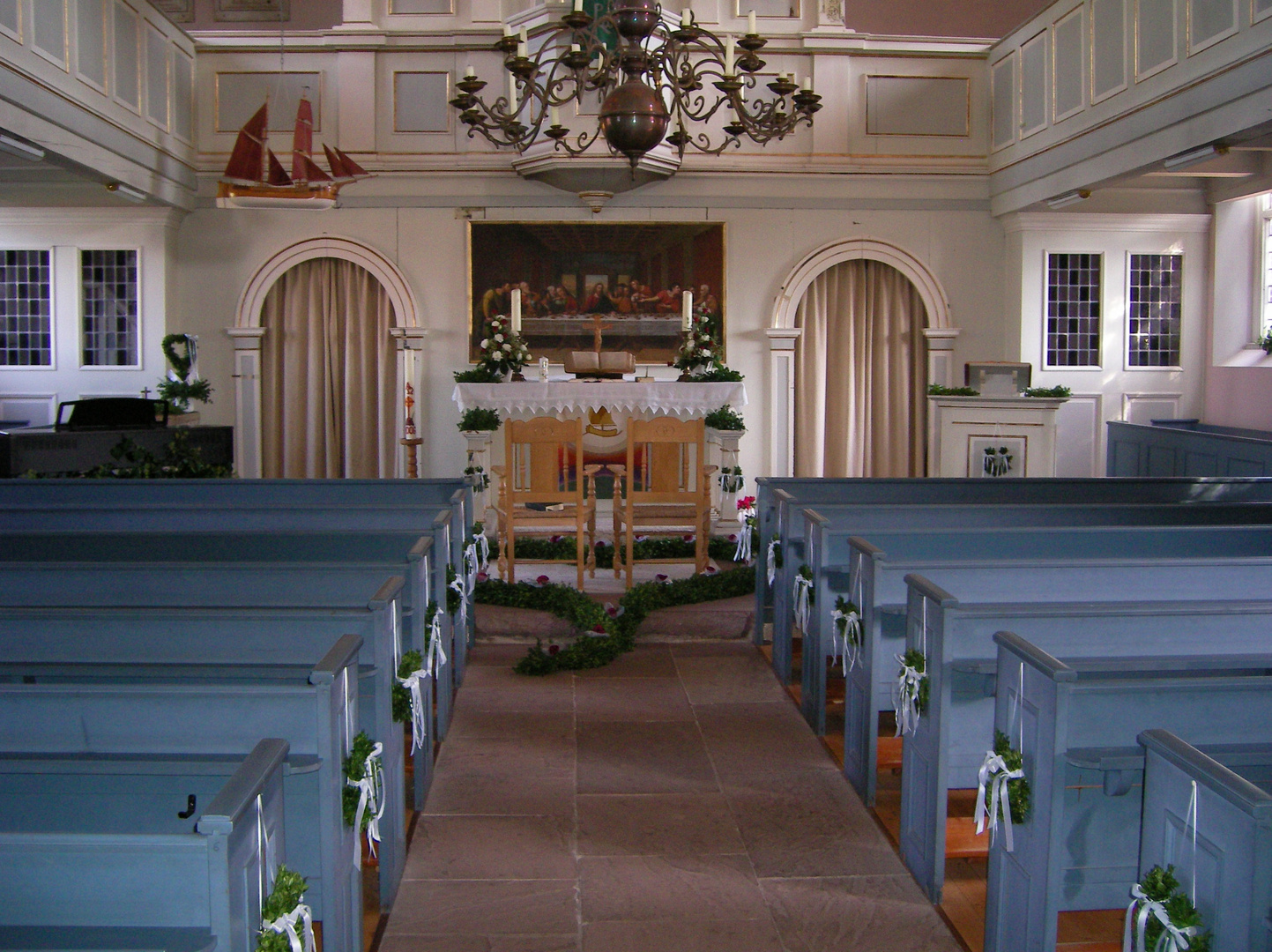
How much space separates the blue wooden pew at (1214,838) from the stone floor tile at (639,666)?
3.81 meters

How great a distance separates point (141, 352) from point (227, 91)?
2.53m

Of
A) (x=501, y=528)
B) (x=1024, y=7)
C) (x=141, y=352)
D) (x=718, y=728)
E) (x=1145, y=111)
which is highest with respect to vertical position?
(x=1024, y=7)

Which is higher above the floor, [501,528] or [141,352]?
[141,352]

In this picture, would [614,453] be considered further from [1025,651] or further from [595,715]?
[1025,651]

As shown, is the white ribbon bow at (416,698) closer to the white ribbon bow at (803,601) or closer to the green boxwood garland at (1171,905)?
the white ribbon bow at (803,601)

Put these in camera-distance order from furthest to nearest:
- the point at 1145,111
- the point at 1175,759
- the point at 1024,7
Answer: the point at 1024,7 < the point at 1145,111 < the point at 1175,759

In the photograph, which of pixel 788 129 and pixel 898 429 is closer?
pixel 788 129

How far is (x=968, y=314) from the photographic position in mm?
10758

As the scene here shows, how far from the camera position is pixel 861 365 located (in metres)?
10.8

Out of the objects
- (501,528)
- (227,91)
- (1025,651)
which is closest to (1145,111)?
(501,528)

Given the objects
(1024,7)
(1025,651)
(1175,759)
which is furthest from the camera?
(1024,7)

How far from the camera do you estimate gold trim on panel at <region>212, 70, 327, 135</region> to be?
403 inches

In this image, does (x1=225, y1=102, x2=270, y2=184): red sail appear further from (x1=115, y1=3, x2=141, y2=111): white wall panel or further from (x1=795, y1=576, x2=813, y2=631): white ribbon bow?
(x1=795, y1=576, x2=813, y2=631): white ribbon bow

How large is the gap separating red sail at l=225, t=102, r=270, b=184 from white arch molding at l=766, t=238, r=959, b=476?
4760 millimetres
